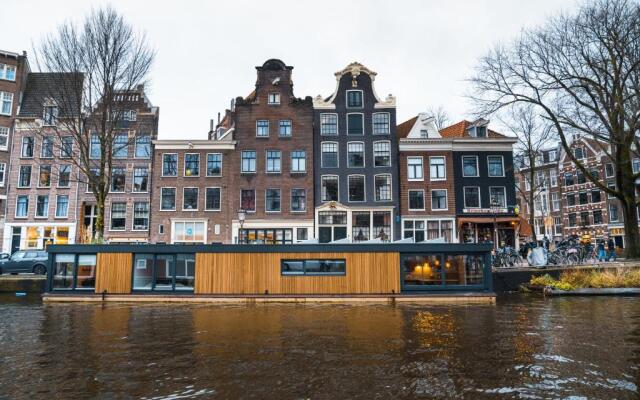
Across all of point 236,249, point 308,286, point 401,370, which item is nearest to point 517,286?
point 308,286

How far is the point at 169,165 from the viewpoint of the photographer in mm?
32531

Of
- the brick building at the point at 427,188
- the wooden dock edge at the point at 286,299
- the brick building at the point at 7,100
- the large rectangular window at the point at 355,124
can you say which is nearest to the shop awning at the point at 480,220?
the brick building at the point at 427,188

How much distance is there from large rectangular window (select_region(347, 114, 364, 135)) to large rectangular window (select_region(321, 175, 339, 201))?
150 inches

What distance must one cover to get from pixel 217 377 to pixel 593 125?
26.5 m

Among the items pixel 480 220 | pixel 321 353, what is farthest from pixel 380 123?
pixel 321 353

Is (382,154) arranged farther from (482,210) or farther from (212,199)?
(212,199)

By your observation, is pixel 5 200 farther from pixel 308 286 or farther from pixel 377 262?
pixel 377 262

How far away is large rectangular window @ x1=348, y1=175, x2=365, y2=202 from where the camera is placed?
32.0 meters

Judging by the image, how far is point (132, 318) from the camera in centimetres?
1484

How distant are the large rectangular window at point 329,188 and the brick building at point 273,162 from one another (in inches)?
36.9

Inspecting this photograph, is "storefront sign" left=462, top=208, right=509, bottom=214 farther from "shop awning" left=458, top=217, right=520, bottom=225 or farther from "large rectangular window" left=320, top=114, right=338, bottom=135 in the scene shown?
"large rectangular window" left=320, top=114, right=338, bottom=135

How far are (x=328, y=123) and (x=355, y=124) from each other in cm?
207

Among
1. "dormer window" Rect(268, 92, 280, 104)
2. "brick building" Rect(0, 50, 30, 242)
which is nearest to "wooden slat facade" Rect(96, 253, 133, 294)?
"dormer window" Rect(268, 92, 280, 104)

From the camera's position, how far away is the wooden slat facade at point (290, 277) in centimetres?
1827
